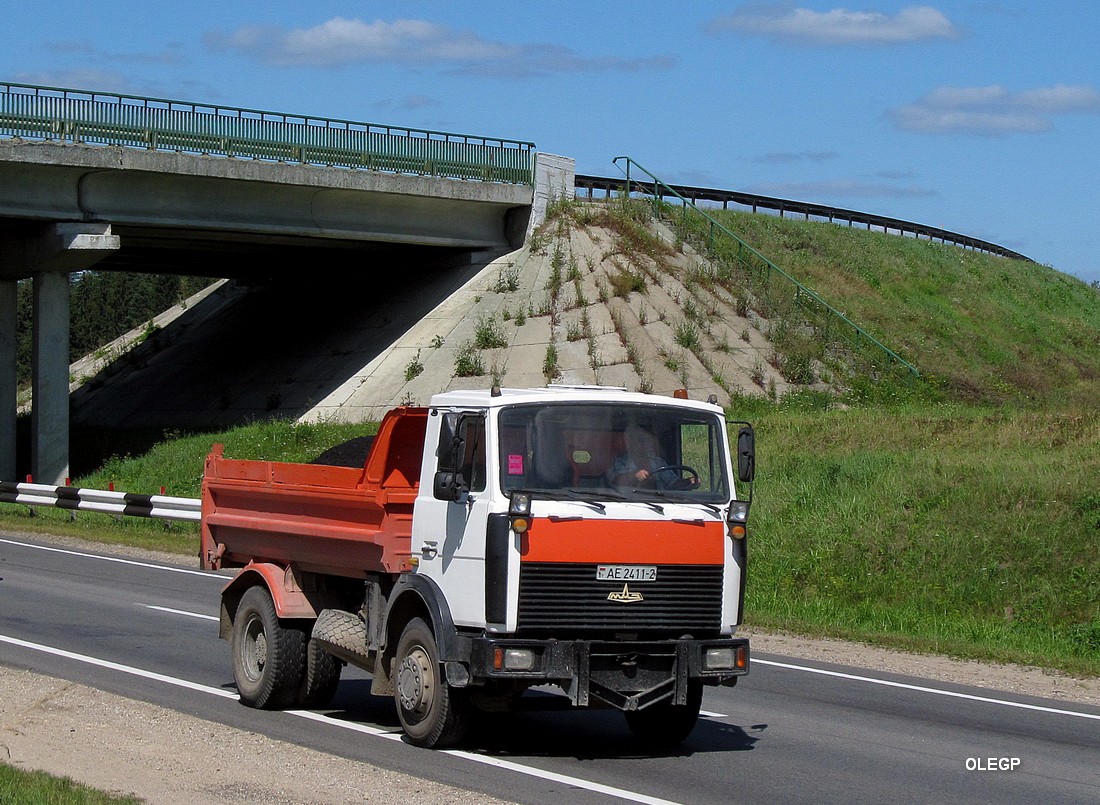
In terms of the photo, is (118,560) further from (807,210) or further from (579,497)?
(807,210)

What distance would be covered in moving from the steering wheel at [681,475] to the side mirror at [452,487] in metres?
1.23

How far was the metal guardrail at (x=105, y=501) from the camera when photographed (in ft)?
83.4

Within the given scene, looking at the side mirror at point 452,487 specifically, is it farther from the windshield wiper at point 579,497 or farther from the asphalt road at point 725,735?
the asphalt road at point 725,735

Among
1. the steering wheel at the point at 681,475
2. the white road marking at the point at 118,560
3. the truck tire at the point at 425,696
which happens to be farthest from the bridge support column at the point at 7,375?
the steering wheel at the point at 681,475

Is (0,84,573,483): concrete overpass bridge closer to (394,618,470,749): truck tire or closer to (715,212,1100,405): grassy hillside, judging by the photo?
(715,212,1100,405): grassy hillside

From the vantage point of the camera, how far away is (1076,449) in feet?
72.2

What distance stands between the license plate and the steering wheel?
2.19 ft

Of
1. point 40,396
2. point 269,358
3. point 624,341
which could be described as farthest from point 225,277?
point 624,341

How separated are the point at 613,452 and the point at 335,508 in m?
2.17

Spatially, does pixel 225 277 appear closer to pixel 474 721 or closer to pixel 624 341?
pixel 624 341

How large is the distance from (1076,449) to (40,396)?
74.1ft

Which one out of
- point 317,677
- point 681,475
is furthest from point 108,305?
point 681,475

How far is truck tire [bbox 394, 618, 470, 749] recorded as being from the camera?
29.6 feet

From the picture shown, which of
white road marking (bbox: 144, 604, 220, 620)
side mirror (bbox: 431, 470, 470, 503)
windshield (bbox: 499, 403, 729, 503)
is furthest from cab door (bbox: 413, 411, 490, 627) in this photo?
white road marking (bbox: 144, 604, 220, 620)
